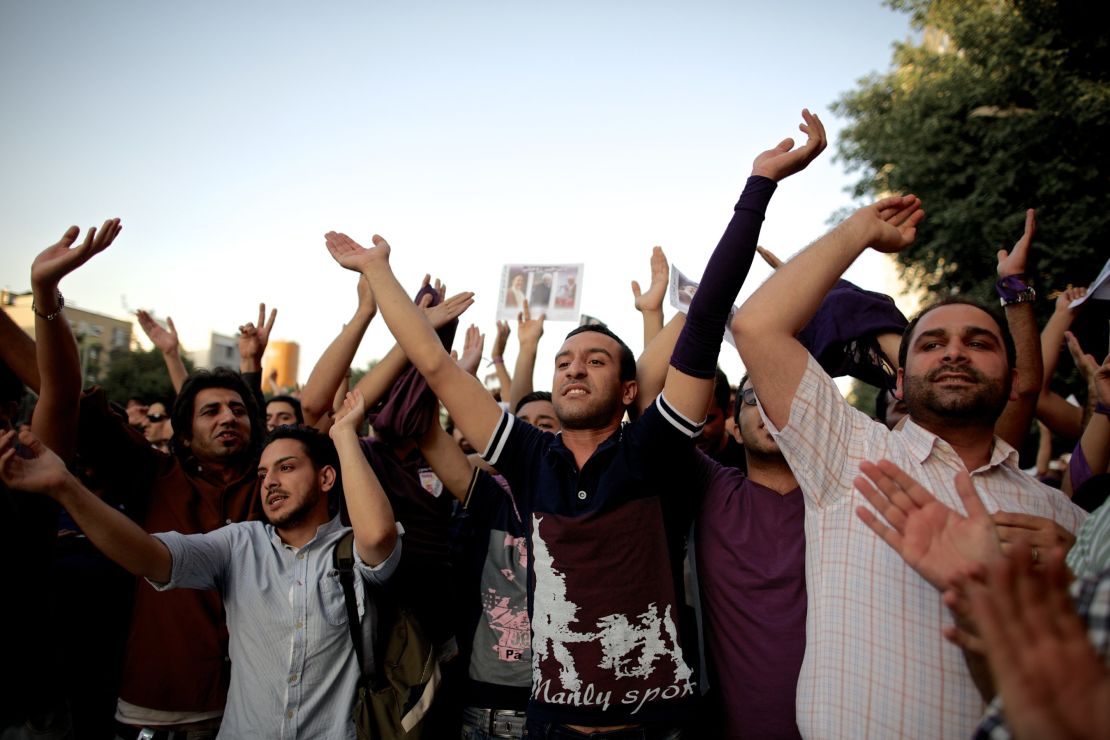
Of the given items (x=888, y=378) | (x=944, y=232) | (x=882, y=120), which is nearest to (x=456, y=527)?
(x=888, y=378)

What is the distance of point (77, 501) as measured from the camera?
242 cm

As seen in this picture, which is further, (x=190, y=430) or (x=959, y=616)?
(x=190, y=430)

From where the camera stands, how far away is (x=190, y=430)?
359 centimetres

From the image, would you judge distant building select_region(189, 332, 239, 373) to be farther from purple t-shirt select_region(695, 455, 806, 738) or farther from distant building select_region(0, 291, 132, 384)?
purple t-shirt select_region(695, 455, 806, 738)

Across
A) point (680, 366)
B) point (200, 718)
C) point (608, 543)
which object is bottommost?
point (200, 718)

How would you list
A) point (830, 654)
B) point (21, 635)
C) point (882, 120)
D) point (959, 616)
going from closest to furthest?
point (959, 616) → point (830, 654) → point (21, 635) → point (882, 120)

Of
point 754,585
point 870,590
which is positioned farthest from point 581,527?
point 870,590

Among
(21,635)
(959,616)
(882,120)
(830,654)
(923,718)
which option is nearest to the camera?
(959,616)

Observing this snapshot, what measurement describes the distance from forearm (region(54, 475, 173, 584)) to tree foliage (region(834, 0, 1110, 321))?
12.1 metres

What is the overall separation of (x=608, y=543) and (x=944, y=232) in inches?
469

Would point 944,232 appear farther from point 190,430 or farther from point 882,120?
point 190,430

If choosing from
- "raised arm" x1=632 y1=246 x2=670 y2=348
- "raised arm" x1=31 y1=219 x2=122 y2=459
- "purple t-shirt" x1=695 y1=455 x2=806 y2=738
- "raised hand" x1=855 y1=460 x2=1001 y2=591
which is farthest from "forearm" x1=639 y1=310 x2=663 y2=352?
"raised arm" x1=31 y1=219 x2=122 y2=459

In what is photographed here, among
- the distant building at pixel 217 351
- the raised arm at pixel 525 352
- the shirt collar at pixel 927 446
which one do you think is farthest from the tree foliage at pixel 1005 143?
the distant building at pixel 217 351

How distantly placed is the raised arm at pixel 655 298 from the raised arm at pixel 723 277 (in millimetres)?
1248
